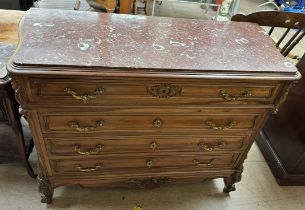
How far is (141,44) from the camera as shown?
109cm

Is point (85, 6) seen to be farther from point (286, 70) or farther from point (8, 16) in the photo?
point (286, 70)

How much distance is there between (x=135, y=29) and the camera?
1.20m

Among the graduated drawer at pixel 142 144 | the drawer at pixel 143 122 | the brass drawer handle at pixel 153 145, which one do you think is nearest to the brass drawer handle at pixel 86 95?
the drawer at pixel 143 122

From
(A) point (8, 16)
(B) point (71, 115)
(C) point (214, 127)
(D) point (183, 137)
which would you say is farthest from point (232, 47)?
(A) point (8, 16)

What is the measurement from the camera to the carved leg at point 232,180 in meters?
1.52

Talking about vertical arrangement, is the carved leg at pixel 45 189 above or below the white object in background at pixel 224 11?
below

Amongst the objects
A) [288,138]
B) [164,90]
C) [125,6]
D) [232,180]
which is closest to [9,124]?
[164,90]

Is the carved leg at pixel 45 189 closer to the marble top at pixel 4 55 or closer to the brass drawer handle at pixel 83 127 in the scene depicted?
the brass drawer handle at pixel 83 127

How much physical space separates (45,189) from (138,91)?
79 cm

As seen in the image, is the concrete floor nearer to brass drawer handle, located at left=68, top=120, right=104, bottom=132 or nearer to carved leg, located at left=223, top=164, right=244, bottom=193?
carved leg, located at left=223, top=164, right=244, bottom=193

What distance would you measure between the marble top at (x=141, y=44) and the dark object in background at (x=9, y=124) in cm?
25

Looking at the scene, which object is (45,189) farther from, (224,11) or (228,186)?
(224,11)

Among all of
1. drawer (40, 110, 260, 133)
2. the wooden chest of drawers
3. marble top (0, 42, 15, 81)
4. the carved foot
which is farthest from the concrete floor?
marble top (0, 42, 15, 81)

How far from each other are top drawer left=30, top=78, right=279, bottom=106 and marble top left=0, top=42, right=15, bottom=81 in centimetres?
29
